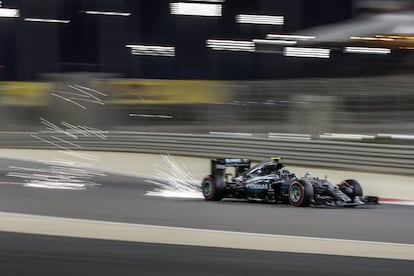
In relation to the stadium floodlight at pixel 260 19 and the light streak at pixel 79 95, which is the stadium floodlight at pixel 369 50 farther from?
the light streak at pixel 79 95

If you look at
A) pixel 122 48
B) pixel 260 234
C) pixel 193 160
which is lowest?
pixel 193 160

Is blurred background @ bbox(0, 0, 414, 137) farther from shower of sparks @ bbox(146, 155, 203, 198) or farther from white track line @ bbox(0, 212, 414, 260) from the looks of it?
white track line @ bbox(0, 212, 414, 260)

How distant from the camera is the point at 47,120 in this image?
77.2 ft

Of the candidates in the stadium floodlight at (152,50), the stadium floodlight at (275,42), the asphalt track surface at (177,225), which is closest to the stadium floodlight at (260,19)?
the stadium floodlight at (275,42)

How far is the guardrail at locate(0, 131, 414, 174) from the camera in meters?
16.8

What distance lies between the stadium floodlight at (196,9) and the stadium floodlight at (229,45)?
1.29 meters

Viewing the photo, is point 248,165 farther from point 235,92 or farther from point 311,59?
point 311,59

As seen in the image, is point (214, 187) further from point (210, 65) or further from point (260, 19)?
point (210, 65)

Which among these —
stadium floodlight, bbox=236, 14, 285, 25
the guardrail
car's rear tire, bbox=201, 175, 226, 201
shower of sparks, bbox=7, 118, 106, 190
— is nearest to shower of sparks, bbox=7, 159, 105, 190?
shower of sparks, bbox=7, 118, 106, 190

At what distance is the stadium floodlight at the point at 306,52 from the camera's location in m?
27.5

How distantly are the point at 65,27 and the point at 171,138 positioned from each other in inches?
441

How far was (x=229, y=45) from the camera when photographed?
30297mm

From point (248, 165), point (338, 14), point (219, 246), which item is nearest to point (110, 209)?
point (248, 165)

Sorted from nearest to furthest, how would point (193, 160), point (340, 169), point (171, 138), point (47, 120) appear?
1. point (340, 169)
2. point (193, 160)
3. point (171, 138)
4. point (47, 120)
